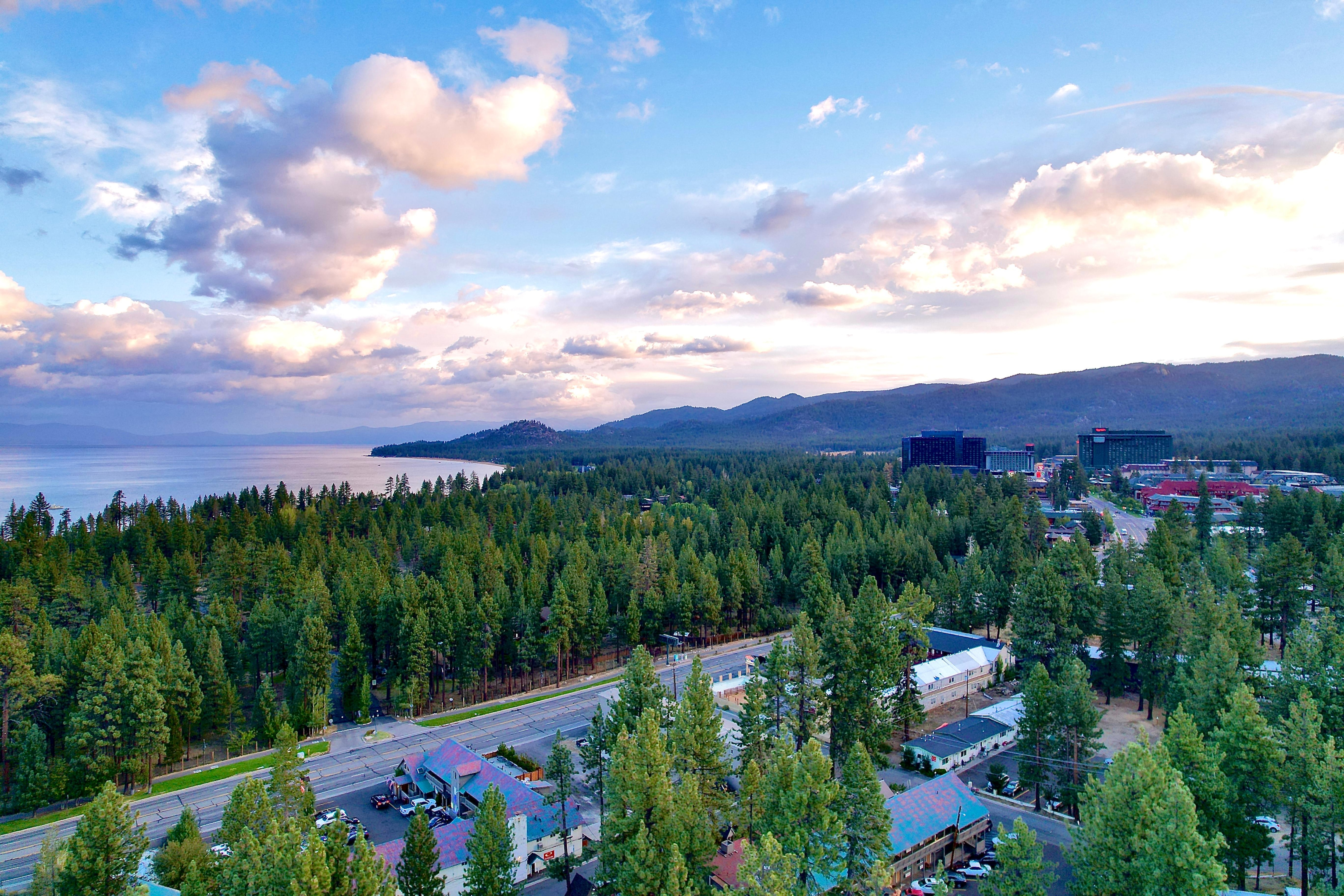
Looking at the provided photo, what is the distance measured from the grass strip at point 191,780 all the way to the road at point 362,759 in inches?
14.5

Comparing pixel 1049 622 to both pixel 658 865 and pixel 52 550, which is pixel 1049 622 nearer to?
pixel 658 865

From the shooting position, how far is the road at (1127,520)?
286ft

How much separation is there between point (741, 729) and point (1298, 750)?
55.7 feet

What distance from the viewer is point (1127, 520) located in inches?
4026

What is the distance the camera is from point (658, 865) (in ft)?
58.9

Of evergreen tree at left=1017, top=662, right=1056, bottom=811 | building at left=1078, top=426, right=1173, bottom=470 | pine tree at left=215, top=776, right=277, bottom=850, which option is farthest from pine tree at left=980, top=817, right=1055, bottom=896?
building at left=1078, top=426, right=1173, bottom=470

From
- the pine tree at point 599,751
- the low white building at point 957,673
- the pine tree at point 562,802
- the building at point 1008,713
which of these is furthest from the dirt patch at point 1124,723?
the pine tree at point 562,802

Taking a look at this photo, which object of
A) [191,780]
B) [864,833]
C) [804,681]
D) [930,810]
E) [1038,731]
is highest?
[804,681]

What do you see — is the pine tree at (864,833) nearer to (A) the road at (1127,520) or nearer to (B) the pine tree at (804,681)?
(B) the pine tree at (804,681)

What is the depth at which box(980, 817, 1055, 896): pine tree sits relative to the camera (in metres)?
16.6

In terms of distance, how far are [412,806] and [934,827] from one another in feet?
66.7

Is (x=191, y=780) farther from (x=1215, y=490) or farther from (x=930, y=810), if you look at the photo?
(x=1215, y=490)

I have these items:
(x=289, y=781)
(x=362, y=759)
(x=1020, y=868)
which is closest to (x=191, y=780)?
(x=362, y=759)

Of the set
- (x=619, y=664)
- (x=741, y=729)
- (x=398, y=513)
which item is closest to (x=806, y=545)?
(x=619, y=664)
